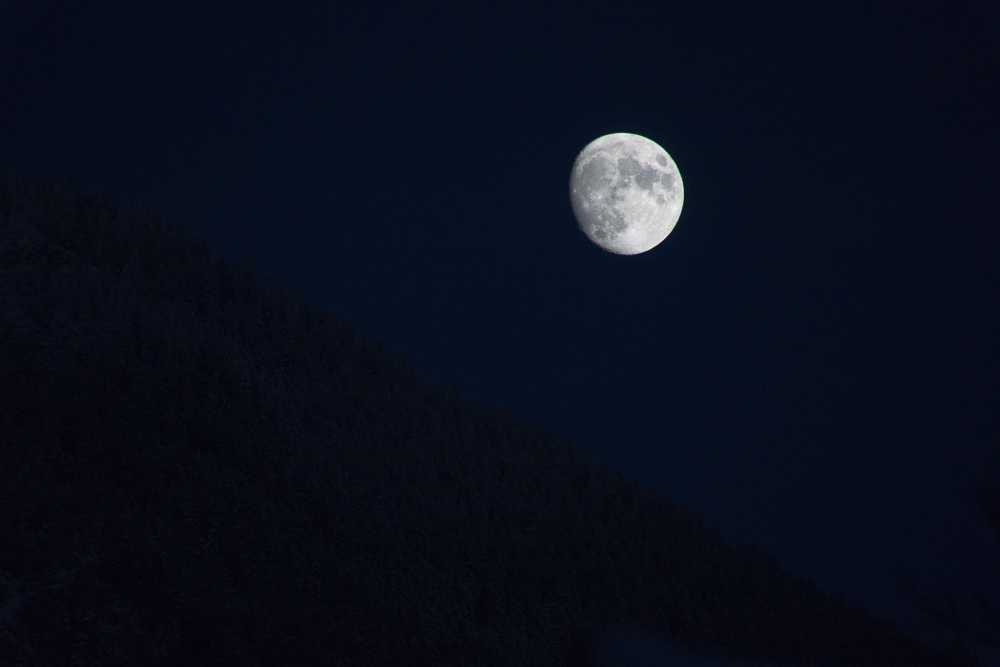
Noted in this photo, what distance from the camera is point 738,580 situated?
18.0m

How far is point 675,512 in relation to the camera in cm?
2020

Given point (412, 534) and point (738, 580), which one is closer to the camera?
point (412, 534)

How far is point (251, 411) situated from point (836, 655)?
47.3 feet

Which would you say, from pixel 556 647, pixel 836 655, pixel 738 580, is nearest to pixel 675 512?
pixel 738 580

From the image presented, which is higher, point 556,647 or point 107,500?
point 556,647

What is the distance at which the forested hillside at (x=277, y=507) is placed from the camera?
9656 millimetres

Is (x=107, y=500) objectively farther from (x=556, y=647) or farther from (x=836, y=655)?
(x=836, y=655)

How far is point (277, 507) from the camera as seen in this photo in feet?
40.0

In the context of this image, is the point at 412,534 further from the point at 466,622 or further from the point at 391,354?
the point at 391,354

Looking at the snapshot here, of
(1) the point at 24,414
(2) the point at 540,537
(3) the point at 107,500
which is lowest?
(3) the point at 107,500

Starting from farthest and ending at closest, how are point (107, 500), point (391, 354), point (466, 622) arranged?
point (391, 354) → point (466, 622) → point (107, 500)

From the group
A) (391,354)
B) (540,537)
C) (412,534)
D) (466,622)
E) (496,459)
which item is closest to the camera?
(466,622)

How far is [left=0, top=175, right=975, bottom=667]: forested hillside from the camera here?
380 inches

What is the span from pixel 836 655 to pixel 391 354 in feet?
43.4
